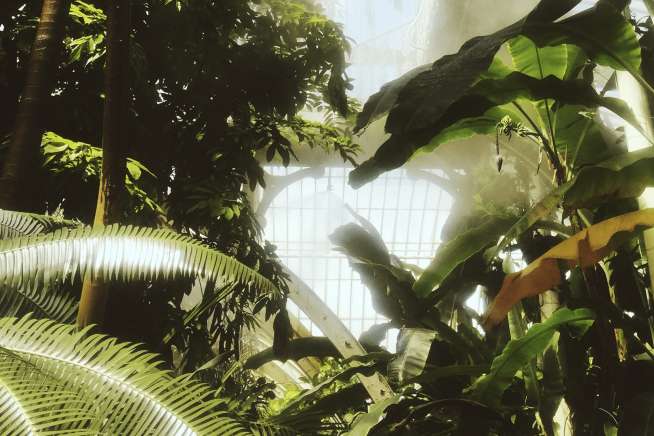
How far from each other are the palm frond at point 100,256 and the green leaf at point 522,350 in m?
0.78

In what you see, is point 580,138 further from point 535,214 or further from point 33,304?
point 33,304

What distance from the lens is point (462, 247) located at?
1.79 m

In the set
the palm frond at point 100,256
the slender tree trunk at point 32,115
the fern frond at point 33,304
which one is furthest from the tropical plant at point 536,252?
the slender tree trunk at point 32,115

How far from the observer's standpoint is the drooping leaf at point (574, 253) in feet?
4.39

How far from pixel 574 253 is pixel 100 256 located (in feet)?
3.93

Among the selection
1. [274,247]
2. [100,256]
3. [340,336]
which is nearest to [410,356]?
[340,336]

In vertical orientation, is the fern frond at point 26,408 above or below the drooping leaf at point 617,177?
below

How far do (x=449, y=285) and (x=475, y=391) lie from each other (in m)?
0.52

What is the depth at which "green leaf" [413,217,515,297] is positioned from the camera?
175cm

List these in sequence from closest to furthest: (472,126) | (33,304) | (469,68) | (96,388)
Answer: (96,388) → (469,68) → (33,304) → (472,126)

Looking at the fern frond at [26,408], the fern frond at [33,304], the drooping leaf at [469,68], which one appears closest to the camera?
the fern frond at [26,408]

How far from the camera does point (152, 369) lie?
1.28 m

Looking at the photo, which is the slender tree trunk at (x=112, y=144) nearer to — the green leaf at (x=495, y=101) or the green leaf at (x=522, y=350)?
the green leaf at (x=495, y=101)

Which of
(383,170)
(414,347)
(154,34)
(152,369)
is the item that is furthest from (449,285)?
(154,34)
